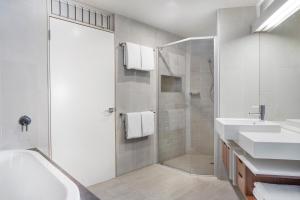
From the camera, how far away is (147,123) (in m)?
3.24

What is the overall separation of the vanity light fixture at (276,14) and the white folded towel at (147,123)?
1.84m

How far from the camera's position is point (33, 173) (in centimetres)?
176

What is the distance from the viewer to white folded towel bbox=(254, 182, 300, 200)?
54.2 inches

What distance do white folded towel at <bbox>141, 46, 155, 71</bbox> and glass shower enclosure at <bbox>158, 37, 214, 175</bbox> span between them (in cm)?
31

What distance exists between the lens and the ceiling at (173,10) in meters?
2.57

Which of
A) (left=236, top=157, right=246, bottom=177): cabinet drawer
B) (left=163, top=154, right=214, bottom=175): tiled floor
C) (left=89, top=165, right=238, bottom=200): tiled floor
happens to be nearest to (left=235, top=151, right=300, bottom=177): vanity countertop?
(left=236, top=157, right=246, bottom=177): cabinet drawer

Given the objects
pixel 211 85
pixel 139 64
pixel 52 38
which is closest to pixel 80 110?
pixel 52 38

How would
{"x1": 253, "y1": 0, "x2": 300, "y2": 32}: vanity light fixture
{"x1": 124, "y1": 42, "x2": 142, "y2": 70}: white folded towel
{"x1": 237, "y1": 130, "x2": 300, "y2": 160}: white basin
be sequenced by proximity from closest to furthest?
1. {"x1": 237, "y1": 130, "x2": 300, "y2": 160}: white basin
2. {"x1": 253, "y1": 0, "x2": 300, "y2": 32}: vanity light fixture
3. {"x1": 124, "y1": 42, "x2": 142, "y2": 70}: white folded towel

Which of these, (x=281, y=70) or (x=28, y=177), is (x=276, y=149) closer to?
(x=281, y=70)

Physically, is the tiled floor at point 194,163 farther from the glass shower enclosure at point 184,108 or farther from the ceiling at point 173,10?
the ceiling at point 173,10

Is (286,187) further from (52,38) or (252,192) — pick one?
(52,38)

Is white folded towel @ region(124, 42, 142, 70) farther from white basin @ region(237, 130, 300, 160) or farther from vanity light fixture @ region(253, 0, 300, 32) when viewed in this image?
white basin @ region(237, 130, 300, 160)

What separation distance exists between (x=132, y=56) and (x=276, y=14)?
1.77 m

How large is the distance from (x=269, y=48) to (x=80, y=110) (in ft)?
7.98
